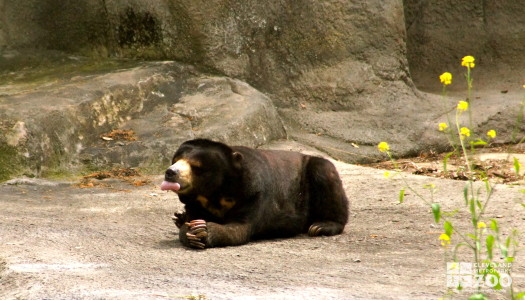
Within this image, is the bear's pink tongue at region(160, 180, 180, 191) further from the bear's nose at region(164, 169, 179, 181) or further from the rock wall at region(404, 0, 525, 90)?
the rock wall at region(404, 0, 525, 90)

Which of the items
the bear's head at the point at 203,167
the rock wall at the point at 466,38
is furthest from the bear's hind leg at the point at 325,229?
the rock wall at the point at 466,38

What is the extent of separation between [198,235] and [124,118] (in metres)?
4.58

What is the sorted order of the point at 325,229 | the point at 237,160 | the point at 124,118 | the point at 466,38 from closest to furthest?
the point at 237,160
the point at 325,229
the point at 124,118
the point at 466,38

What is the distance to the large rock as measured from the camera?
29.1ft

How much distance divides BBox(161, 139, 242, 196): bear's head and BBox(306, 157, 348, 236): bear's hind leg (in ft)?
2.70

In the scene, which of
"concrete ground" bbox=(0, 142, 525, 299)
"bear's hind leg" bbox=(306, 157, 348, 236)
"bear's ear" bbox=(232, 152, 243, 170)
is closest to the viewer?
"concrete ground" bbox=(0, 142, 525, 299)

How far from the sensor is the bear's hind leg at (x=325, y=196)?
6.61 m

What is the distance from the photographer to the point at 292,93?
38.5 ft

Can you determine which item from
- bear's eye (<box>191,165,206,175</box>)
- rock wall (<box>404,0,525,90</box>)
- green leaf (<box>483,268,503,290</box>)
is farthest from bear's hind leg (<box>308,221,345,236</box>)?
rock wall (<box>404,0,525,90</box>)

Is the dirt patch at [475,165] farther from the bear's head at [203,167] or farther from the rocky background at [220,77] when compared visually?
the bear's head at [203,167]

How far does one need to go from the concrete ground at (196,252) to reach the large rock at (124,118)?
0.51 m

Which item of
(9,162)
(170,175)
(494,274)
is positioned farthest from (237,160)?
(9,162)

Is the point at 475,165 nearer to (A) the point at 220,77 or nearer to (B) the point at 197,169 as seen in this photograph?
(A) the point at 220,77

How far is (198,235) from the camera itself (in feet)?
18.5
